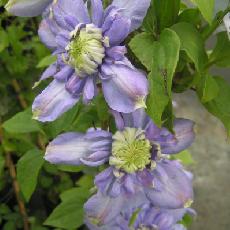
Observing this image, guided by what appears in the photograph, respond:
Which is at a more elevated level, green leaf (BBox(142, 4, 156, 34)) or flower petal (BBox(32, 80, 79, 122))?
green leaf (BBox(142, 4, 156, 34))

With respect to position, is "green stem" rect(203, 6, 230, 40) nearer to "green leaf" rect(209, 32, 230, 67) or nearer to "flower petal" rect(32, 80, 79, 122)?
"green leaf" rect(209, 32, 230, 67)

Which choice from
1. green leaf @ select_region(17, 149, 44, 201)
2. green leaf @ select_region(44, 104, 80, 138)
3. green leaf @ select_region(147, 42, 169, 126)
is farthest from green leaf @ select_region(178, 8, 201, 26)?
green leaf @ select_region(17, 149, 44, 201)

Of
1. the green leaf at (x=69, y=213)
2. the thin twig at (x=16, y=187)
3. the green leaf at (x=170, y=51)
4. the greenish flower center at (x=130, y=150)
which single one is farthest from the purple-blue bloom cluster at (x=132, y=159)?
the thin twig at (x=16, y=187)

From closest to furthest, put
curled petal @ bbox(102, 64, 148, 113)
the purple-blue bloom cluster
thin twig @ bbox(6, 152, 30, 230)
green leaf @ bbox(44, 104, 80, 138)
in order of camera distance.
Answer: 1. curled petal @ bbox(102, 64, 148, 113)
2. the purple-blue bloom cluster
3. green leaf @ bbox(44, 104, 80, 138)
4. thin twig @ bbox(6, 152, 30, 230)

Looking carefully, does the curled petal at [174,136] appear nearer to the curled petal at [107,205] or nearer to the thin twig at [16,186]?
the curled petal at [107,205]

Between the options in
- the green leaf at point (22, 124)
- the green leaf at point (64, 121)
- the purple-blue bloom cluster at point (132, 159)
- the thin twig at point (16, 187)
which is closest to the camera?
the purple-blue bloom cluster at point (132, 159)
